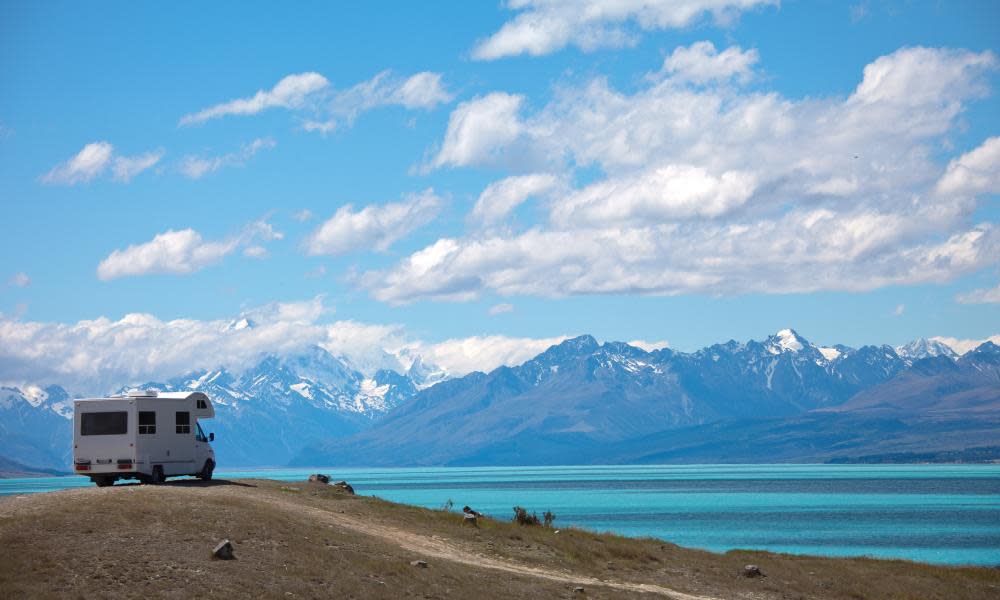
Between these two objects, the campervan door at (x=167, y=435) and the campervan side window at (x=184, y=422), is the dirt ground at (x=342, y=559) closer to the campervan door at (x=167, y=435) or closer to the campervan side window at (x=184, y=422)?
the campervan door at (x=167, y=435)

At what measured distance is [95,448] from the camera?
1889 inches

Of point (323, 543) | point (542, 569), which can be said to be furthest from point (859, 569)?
point (323, 543)

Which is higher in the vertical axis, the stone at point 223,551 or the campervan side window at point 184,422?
the campervan side window at point 184,422

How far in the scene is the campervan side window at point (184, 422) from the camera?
50312 millimetres

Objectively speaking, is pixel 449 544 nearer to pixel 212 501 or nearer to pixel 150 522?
pixel 212 501

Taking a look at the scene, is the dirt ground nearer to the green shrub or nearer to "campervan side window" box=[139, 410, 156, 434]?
the green shrub

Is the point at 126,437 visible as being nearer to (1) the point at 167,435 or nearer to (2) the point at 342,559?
(1) the point at 167,435

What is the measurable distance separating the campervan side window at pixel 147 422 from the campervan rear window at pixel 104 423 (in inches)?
25.5

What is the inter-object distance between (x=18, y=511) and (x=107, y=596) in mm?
7194

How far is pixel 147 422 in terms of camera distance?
48562mm

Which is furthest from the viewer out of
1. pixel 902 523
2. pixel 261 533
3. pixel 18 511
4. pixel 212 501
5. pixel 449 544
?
pixel 902 523

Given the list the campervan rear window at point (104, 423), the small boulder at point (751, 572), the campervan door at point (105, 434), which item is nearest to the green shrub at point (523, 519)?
the small boulder at point (751, 572)

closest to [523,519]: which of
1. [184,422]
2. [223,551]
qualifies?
[184,422]

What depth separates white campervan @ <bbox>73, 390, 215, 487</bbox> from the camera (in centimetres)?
4775
